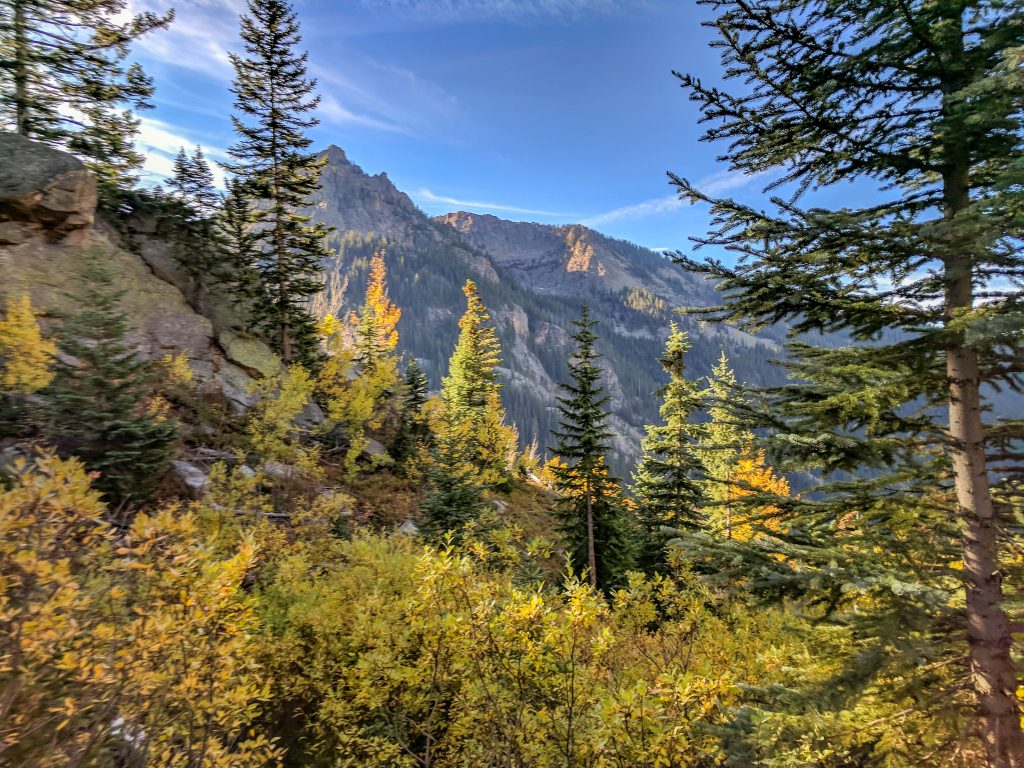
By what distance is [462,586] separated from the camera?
516cm

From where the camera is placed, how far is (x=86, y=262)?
16766mm

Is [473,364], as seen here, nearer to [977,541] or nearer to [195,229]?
[195,229]

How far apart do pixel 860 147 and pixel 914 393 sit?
2.96m

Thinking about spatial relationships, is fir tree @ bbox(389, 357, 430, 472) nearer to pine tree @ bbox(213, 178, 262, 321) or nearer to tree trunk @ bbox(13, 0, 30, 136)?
pine tree @ bbox(213, 178, 262, 321)

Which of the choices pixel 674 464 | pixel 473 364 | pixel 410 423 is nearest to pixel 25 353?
pixel 410 423

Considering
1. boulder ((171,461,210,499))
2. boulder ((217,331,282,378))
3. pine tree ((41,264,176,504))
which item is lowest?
boulder ((171,461,210,499))

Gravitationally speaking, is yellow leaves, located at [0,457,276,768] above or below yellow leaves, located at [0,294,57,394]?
below

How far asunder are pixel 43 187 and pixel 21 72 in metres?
6.46

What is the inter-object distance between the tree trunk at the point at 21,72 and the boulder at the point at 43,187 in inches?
113

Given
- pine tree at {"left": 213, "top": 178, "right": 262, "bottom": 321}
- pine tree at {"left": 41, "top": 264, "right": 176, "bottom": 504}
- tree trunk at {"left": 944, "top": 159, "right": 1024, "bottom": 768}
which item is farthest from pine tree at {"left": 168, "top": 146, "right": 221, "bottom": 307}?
tree trunk at {"left": 944, "top": 159, "right": 1024, "bottom": 768}

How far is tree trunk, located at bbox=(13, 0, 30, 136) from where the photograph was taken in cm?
1878

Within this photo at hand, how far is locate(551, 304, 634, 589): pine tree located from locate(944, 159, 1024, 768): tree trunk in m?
14.2

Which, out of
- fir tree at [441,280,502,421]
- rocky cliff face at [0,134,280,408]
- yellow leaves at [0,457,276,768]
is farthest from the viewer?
fir tree at [441,280,502,421]

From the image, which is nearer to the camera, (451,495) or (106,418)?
(106,418)
